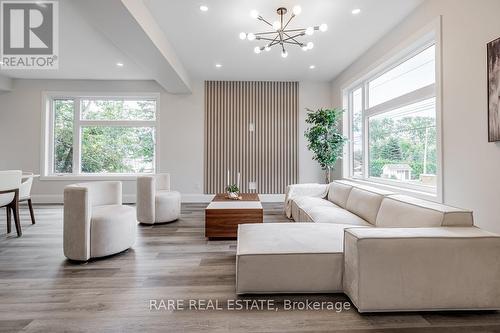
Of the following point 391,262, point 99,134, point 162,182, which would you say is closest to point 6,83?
point 99,134

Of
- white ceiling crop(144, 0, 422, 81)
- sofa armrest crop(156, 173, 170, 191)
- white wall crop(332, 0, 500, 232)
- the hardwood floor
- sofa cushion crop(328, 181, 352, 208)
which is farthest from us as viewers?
sofa armrest crop(156, 173, 170, 191)

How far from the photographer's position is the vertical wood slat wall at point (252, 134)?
19.9 feet

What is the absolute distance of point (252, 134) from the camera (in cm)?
610

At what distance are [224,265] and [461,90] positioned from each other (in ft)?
9.68

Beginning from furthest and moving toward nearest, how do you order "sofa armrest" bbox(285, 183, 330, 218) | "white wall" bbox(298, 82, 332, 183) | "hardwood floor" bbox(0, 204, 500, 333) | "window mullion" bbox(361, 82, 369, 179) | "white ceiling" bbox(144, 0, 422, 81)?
"white wall" bbox(298, 82, 332, 183) < "window mullion" bbox(361, 82, 369, 179) < "sofa armrest" bbox(285, 183, 330, 218) < "white ceiling" bbox(144, 0, 422, 81) < "hardwood floor" bbox(0, 204, 500, 333)

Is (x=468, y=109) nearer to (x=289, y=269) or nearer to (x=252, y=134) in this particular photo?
(x=289, y=269)

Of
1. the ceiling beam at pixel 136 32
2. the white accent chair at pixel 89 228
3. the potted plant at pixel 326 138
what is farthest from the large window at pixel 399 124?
the white accent chair at pixel 89 228

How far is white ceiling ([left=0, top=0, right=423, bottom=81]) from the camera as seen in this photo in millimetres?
3107

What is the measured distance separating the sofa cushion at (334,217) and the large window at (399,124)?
3.65 ft

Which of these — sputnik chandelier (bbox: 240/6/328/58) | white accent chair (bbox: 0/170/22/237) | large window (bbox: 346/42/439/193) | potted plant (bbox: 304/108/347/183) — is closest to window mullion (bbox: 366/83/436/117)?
large window (bbox: 346/42/439/193)

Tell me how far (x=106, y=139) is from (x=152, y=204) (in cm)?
314

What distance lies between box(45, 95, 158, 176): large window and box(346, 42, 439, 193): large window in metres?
4.71

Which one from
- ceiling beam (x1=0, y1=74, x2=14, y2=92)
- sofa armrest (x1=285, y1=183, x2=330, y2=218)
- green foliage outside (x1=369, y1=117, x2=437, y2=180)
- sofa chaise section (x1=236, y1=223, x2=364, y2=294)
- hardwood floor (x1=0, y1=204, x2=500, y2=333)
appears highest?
ceiling beam (x1=0, y1=74, x2=14, y2=92)

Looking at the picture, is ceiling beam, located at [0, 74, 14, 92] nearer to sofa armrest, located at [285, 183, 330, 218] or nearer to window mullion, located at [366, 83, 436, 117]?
sofa armrest, located at [285, 183, 330, 218]
